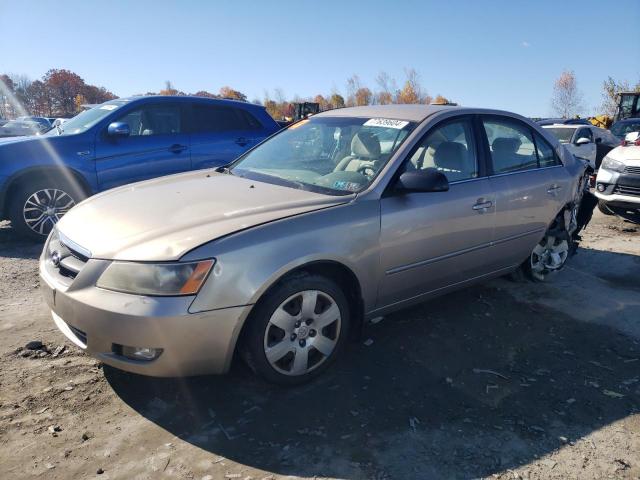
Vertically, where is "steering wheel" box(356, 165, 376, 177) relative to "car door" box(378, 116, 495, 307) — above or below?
above

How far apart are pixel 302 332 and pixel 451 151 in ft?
6.22

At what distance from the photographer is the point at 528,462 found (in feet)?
8.07

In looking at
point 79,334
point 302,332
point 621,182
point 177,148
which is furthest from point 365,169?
point 621,182

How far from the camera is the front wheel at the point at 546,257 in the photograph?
4.83 metres

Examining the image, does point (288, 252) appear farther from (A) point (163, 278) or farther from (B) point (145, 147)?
(B) point (145, 147)

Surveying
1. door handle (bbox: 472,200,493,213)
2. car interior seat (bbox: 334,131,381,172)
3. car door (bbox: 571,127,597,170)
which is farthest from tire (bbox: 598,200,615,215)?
car interior seat (bbox: 334,131,381,172)

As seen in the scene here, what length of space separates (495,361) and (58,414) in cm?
274

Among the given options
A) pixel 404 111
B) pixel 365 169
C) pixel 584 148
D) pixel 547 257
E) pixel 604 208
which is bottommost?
pixel 604 208

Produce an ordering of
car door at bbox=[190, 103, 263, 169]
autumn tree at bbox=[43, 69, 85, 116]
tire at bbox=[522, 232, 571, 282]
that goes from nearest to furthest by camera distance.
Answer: tire at bbox=[522, 232, 571, 282]
car door at bbox=[190, 103, 263, 169]
autumn tree at bbox=[43, 69, 85, 116]

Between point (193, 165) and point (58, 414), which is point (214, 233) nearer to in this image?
point (58, 414)

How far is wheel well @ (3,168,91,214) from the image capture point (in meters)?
5.84

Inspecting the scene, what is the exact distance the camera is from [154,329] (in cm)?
246

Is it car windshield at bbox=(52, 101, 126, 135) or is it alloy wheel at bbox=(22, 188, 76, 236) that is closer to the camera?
alloy wheel at bbox=(22, 188, 76, 236)

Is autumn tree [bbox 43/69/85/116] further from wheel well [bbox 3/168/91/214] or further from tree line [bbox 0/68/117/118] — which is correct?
wheel well [bbox 3/168/91/214]
